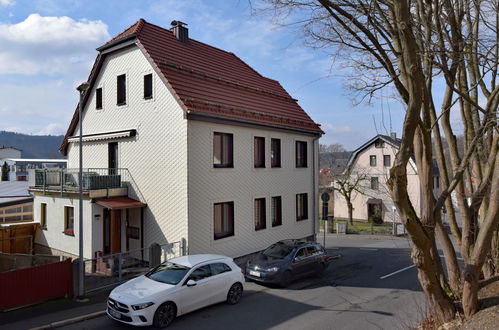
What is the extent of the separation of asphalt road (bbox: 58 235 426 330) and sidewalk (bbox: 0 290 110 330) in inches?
25.8

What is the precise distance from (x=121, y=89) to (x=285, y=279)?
448 inches

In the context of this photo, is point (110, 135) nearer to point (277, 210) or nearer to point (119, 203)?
point (119, 203)

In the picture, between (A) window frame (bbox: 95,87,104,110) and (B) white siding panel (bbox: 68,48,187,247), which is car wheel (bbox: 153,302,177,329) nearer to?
(B) white siding panel (bbox: 68,48,187,247)

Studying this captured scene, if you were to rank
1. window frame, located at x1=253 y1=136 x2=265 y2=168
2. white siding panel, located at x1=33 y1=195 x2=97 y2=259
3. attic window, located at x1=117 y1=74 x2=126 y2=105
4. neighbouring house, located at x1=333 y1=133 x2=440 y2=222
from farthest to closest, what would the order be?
neighbouring house, located at x1=333 y1=133 x2=440 y2=222 < window frame, located at x1=253 y1=136 x2=265 y2=168 < attic window, located at x1=117 y1=74 x2=126 y2=105 < white siding panel, located at x1=33 y1=195 x2=97 y2=259

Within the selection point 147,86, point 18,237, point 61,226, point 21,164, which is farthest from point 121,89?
point 21,164

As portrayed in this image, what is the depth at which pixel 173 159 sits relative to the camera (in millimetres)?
14672

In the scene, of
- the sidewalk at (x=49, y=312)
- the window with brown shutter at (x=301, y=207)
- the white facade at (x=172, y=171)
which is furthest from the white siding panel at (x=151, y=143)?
the window with brown shutter at (x=301, y=207)

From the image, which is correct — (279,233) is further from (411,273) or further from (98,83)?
(98,83)

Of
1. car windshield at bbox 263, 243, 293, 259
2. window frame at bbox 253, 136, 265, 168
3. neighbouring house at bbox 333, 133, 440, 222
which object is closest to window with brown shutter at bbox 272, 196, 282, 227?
window frame at bbox 253, 136, 265, 168

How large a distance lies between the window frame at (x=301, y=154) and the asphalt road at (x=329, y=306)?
594 cm

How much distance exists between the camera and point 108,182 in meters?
16.0

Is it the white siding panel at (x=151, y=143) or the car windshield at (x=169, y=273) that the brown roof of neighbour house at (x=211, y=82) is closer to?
the white siding panel at (x=151, y=143)

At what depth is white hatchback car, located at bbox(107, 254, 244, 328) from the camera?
366 inches

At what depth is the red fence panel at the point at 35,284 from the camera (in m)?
10.6
